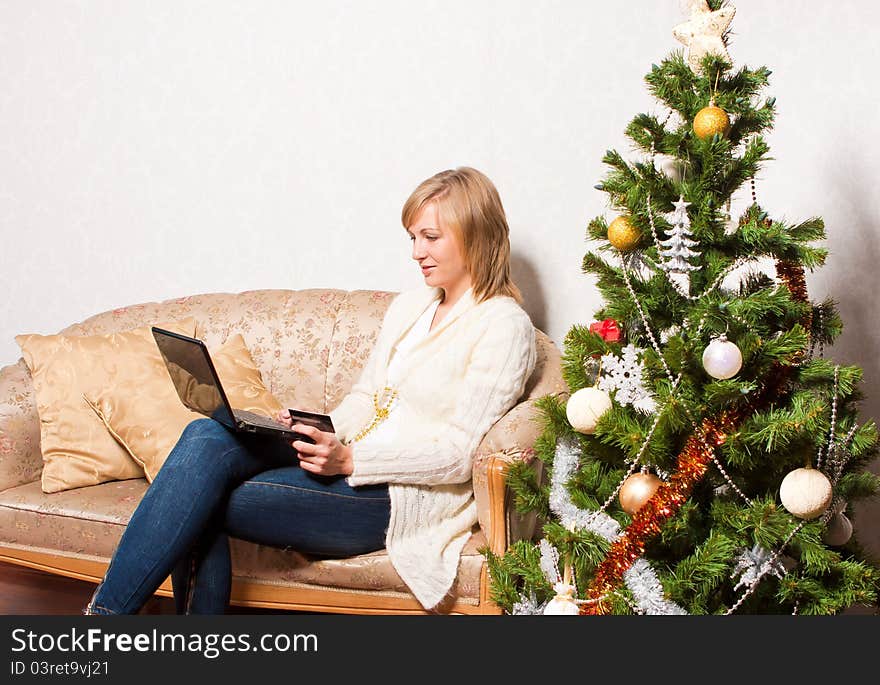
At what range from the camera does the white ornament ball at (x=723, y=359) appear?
4.63ft

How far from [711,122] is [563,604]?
0.85 m

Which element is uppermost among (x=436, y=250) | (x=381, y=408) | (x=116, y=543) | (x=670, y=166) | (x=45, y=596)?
(x=670, y=166)

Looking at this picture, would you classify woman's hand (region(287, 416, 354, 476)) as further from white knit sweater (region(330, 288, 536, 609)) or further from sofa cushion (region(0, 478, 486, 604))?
sofa cushion (region(0, 478, 486, 604))

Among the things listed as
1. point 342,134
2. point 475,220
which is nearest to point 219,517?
point 475,220

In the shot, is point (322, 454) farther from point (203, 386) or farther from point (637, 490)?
point (637, 490)

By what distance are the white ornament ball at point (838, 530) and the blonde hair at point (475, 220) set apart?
82cm

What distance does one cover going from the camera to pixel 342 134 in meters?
2.75

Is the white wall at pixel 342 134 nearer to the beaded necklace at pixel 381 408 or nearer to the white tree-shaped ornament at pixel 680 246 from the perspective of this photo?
the beaded necklace at pixel 381 408

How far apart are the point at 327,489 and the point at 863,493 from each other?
1008mm

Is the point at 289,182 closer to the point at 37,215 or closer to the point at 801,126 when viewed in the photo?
the point at 37,215

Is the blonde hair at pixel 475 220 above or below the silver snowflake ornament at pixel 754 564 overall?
above

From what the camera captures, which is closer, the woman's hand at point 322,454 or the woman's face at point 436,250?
the woman's hand at point 322,454

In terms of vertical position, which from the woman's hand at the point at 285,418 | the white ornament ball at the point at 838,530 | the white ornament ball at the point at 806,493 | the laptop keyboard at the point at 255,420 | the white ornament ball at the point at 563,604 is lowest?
the white ornament ball at the point at 563,604

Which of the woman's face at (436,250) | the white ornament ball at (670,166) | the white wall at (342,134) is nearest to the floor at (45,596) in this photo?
the white wall at (342,134)
